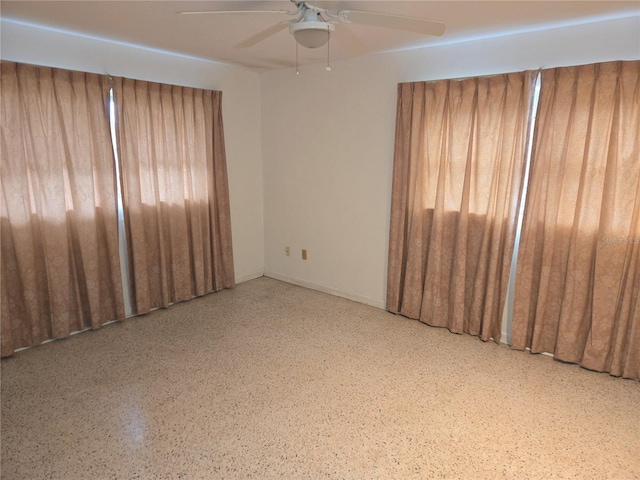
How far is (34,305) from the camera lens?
9.79 ft

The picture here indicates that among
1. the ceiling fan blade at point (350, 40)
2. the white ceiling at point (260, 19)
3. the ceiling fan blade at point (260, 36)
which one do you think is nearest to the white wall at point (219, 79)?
the white ceiling at point (260, 19)

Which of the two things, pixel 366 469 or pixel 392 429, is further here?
pixel 392 429

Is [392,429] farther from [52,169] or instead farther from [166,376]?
[52,169]

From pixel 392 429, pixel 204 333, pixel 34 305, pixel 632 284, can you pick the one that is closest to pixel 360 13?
pixel 392 429

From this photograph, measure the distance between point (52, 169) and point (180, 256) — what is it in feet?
4.42

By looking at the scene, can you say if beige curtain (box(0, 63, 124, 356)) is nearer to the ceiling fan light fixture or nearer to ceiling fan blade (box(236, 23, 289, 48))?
ceiling fan blade (box(236, 23, 289, 48))

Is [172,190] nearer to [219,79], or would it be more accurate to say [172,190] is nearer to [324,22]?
[219,79]

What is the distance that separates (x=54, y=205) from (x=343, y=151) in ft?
8.47

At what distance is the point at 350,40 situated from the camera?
121 inches

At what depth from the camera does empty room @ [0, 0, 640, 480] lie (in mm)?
2152

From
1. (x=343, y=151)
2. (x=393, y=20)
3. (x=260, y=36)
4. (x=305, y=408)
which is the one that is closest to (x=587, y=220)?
(x=393, y=20)

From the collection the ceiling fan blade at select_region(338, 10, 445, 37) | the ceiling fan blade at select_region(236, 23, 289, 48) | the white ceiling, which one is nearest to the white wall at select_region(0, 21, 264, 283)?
the white ceiling

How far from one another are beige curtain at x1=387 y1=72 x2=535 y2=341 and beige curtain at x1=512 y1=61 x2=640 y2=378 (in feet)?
0.56

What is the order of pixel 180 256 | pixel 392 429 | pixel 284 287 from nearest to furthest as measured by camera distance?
1. pixel 392 429
2. pixel 180 256
3. pixel 284 287
